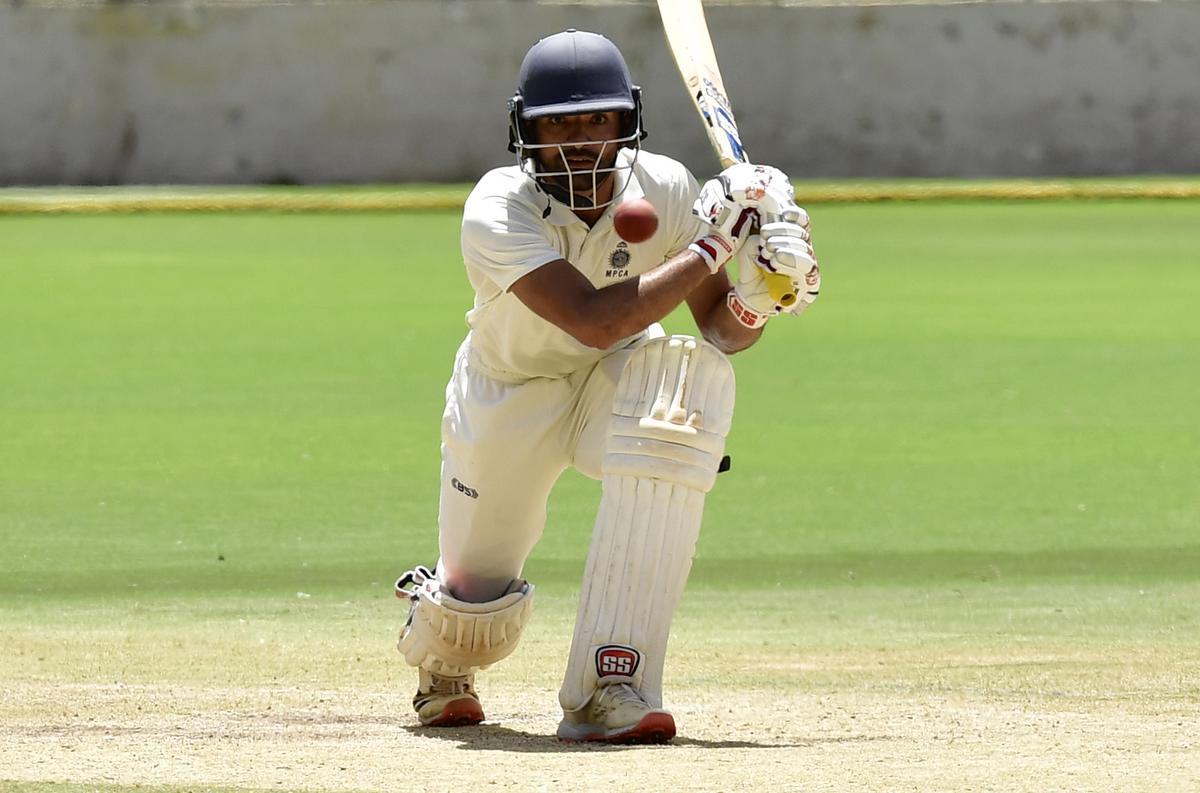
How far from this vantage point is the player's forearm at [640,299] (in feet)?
12.4

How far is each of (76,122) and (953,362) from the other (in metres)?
12.4

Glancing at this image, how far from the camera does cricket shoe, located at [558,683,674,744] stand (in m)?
3.71

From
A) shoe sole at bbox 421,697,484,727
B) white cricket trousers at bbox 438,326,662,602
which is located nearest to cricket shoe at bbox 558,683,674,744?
shoe sole at bbox 421,697,484,727

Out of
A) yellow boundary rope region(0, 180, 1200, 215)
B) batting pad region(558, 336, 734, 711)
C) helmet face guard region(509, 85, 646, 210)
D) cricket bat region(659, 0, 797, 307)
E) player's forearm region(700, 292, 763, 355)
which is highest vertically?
cricket bat region(659, 0, 797, 307)

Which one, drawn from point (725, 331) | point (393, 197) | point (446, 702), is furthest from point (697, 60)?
point (393, 197)

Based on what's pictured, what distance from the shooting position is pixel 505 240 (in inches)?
153

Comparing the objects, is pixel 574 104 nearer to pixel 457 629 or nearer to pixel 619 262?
pixel 619 262

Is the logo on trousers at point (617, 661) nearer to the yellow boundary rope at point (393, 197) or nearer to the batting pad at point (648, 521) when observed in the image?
the batting pad at point (648, 521)

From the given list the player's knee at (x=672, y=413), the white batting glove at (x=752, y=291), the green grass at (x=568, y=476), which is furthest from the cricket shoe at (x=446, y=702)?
the green grass at (x=568, y=476)

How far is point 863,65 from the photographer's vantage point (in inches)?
772

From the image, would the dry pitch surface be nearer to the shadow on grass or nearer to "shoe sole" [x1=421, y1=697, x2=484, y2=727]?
"shoe sole" [x1=421, y1=697, x2=484, y2=727]

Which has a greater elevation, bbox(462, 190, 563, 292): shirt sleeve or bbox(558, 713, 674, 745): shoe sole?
bbox(462, 190, 563, 292): shirt sleeve

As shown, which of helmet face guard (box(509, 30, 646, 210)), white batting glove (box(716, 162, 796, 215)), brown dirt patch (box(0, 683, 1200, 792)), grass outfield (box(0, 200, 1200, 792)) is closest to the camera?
brown dirt patch (box(0, 683, 1200, 792))

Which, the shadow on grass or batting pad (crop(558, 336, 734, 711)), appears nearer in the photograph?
batting pad (crop(558, 336, 734, 711))
